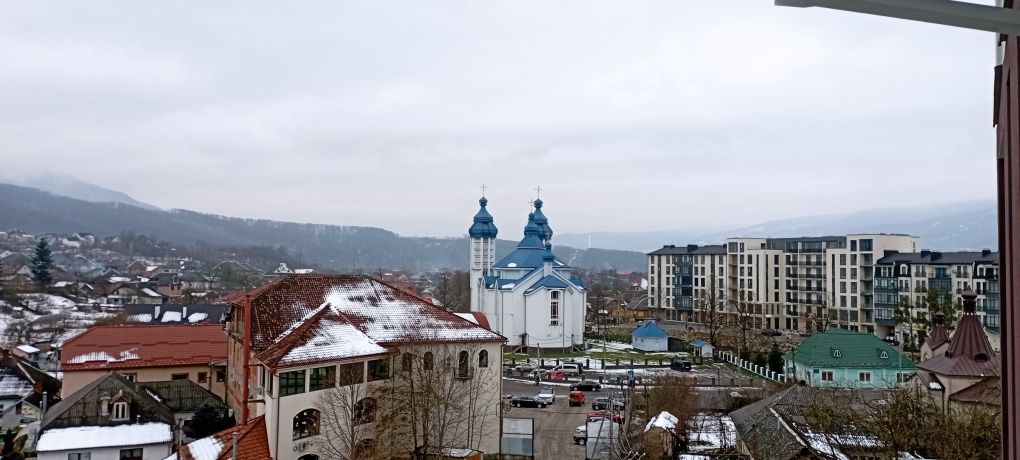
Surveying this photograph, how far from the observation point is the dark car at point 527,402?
33.7m

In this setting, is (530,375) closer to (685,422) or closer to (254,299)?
(685,422)

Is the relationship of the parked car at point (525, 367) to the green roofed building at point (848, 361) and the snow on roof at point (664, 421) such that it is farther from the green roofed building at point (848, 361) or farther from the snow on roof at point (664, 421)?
the snow on roof at point (664, 421)

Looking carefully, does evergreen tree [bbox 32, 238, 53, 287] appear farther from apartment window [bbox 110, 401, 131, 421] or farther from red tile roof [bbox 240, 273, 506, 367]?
red tile roof [bbox 240, 273, 506, 367]

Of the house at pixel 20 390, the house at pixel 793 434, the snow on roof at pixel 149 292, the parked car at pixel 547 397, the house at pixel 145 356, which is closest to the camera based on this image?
the house at pixel 793 434

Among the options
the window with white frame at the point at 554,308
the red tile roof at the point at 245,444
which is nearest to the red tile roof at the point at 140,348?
the red tile roof at the point at 245,444

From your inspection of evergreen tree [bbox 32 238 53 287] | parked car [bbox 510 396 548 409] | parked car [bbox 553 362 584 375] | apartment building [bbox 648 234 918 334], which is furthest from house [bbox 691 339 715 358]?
evergreen tree [bbox 32 238 53 287]

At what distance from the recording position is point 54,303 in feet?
252

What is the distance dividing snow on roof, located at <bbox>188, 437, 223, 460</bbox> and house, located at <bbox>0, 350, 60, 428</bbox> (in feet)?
55.5

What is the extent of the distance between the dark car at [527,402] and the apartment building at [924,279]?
33918 millimetres

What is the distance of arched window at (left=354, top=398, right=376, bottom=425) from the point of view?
20.2m

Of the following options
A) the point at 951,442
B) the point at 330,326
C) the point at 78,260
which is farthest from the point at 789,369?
the point at 78,260

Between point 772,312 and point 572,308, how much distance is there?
2806 cm

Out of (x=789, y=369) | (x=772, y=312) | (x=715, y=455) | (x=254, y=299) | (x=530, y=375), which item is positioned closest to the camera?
(x=715, y=455)

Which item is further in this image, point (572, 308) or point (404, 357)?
point (572, 308)
